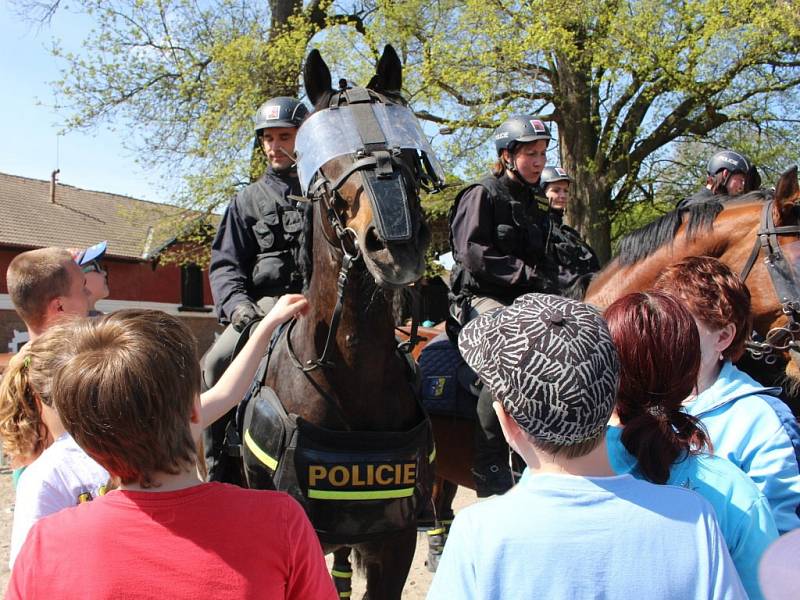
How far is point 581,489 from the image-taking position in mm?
1444

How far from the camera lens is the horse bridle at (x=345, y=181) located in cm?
283

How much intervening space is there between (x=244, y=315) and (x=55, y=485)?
1530 millimetres

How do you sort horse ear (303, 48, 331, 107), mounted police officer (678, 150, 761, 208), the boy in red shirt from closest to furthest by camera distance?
the boy in red shirt → horse ear (303, 48, 331, 107) → mounted police officer (678, 150, 761, 208)

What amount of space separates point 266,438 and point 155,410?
1518 mm

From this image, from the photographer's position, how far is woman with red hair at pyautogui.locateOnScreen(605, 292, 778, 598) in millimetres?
1628

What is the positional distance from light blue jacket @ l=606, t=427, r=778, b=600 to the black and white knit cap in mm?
398

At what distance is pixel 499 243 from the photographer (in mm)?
4516

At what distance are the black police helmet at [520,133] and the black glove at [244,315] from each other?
2123 mm

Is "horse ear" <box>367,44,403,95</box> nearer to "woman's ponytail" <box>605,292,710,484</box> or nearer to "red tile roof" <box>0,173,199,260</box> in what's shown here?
"woman's ponytail" <box>605,292,710,484</box>

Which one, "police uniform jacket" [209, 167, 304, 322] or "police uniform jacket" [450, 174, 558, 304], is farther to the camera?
"police uniform jacket" [450, 174, 558, 304]

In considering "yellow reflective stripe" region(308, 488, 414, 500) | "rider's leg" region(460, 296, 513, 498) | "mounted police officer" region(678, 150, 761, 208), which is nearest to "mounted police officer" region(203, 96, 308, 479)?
"yellow reflective stripe" region(308, 488, 414, 500)

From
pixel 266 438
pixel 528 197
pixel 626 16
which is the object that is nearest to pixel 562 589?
pixel 266 438

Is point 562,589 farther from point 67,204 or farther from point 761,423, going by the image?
point 67,204

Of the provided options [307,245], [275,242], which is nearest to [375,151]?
[307,245]
